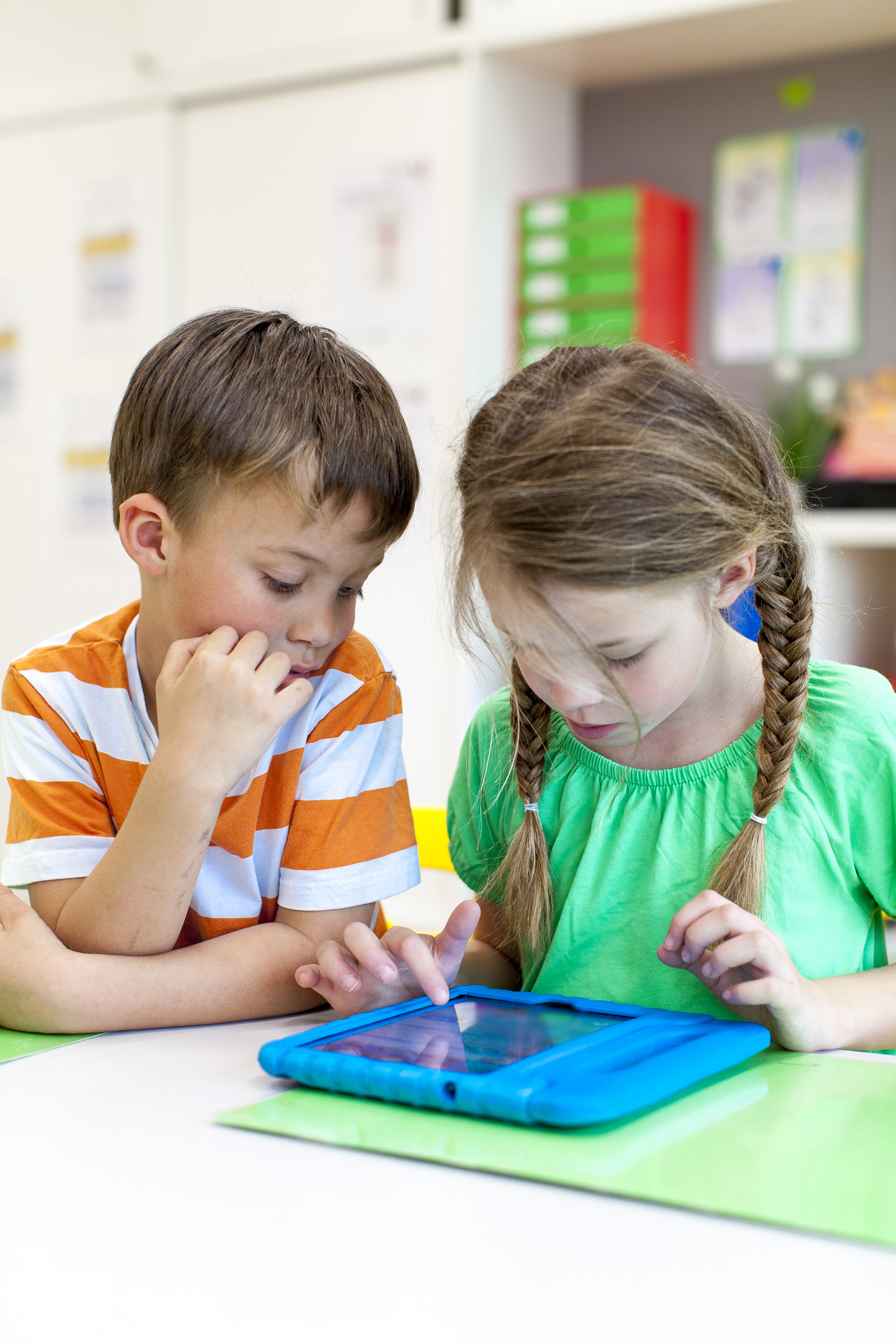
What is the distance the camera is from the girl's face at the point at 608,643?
73 cm

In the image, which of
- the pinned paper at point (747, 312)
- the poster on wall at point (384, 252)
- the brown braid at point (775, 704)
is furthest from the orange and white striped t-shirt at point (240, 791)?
the pinned paper at point (747, 312)

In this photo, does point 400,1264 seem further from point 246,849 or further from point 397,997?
point 246,849

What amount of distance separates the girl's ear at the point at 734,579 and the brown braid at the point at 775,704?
0.10 feet

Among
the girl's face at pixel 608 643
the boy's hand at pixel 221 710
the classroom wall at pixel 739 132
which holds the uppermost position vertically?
the classroom wall at pixel 739 132

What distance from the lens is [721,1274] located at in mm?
419

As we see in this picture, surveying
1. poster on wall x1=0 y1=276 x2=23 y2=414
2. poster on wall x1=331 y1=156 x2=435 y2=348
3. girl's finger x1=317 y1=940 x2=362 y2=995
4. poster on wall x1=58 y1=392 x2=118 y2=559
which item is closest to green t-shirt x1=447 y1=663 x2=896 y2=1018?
girl's finger x1=317 y1=940 x2=362 y2=995

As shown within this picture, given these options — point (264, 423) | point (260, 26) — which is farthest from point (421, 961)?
point (260, 26)

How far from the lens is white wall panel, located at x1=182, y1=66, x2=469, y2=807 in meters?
2.21

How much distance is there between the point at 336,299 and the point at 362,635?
1472 mm

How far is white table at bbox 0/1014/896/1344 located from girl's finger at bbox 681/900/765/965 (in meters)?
0.21

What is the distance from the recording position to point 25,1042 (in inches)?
28.6

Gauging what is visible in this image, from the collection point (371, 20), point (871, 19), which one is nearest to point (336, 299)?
point (371, 20)

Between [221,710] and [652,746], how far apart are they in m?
0.30

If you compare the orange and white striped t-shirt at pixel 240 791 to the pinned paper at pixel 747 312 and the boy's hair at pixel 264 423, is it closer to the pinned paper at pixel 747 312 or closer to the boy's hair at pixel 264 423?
the boy's hair at pixel 264 423
